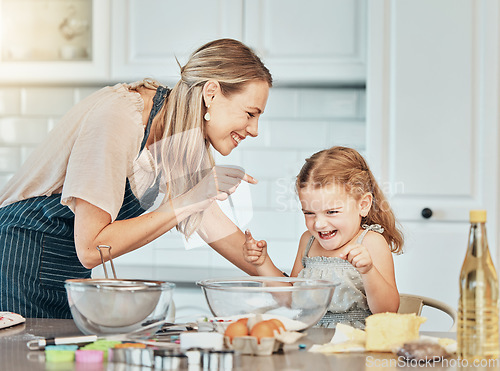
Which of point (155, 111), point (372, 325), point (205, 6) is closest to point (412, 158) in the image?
point (205, 6)

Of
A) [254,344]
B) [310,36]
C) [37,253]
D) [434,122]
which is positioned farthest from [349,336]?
[310,36]

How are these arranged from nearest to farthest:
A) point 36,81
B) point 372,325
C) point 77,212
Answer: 1. point 372,325
2. point 77,212
3. point 36,81

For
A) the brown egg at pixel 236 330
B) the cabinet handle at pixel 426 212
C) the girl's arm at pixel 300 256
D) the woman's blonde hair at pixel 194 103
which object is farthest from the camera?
the cabinet handle at pixel 426 212

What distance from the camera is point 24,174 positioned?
1.53 metres

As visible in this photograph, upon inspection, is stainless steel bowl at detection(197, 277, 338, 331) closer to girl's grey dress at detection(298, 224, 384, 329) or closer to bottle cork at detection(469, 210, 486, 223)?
bottle cork at detection(469, 210, 486, 223)

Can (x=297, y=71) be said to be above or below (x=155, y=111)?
above

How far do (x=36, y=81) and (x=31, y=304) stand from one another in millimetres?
1531

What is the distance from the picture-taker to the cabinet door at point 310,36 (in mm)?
2502

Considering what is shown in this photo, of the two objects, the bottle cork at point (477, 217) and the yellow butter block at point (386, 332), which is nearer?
the bottle cork at point (477, 217)

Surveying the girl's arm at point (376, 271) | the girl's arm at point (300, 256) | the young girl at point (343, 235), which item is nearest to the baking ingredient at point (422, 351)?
the girl's arm at point (376, 271)

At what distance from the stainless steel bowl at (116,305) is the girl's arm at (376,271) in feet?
1.18

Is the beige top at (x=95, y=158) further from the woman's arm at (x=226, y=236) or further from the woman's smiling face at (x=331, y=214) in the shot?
the woman's smiling face at (x=331, y=214)

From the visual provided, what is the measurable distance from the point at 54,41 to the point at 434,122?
1589 millimetres

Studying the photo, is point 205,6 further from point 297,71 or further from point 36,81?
point 36,81
